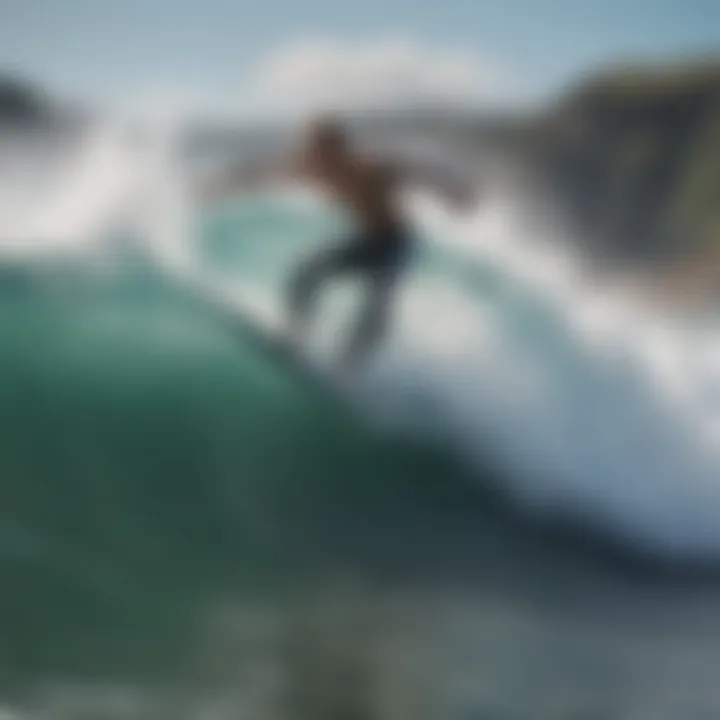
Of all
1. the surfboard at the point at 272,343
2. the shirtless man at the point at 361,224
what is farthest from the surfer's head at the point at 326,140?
the surfboard at the point at 272,343

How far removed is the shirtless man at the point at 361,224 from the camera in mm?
1100

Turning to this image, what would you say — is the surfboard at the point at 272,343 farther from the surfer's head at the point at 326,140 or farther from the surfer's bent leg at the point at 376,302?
the surfer's head at the point at 326,140

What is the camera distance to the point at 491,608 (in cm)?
106

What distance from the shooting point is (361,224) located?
3.64ft

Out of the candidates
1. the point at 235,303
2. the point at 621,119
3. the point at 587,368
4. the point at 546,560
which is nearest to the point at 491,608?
the point at 546,560

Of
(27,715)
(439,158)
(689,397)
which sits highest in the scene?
(439,158)

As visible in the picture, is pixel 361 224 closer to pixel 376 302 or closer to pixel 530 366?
pixel 376 302

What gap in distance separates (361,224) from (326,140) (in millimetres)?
87

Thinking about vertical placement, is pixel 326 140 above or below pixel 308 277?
above

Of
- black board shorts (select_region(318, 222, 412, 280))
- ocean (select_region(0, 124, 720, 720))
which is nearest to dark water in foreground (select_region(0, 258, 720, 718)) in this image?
ocean (select_region(0, 124, 720, 720))

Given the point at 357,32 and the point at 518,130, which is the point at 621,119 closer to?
the point at 518,130

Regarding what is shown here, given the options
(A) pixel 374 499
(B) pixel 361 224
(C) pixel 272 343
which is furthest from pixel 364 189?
(A) pixel 374 499

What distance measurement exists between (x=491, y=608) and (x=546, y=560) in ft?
0.22

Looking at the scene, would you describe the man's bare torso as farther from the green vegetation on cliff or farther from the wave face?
the green vegetation on cliff
